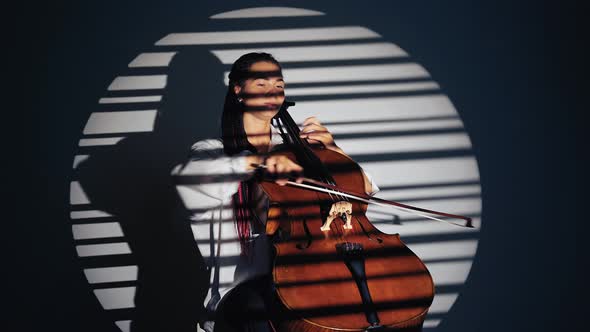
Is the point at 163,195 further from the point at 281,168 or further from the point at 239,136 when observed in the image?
the point at 281,168

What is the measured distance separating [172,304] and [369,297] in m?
0.89

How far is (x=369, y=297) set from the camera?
117 centimetres

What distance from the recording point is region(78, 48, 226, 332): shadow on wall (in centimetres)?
174

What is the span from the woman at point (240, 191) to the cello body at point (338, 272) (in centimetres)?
12

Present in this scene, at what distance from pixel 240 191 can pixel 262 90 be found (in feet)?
1.10

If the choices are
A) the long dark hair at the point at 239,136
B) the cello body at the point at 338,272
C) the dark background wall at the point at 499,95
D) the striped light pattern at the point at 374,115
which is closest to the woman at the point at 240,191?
the long dark hair at the point at 239,136

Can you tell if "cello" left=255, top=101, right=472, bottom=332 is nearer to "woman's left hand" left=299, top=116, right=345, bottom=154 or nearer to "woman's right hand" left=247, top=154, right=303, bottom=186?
"woman's right hand" left=247, top=154, right=303, bottom=186

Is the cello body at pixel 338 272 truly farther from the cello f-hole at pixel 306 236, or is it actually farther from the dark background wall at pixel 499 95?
the dark background wall at pixel 499 95

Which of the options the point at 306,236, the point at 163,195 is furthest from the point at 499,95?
the point at 163,195

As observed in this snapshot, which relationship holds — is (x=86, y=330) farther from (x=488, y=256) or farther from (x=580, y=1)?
(x=580, y=1)

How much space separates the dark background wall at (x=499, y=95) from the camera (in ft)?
5.84

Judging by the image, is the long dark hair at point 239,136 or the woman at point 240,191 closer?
the woman at point 240,191

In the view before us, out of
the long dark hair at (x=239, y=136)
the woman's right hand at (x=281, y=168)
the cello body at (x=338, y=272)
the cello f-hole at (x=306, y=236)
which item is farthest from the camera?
the long dark hair at (x=239, y=136)

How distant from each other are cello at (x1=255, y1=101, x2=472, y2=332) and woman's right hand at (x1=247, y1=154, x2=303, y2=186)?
0.07 ft
